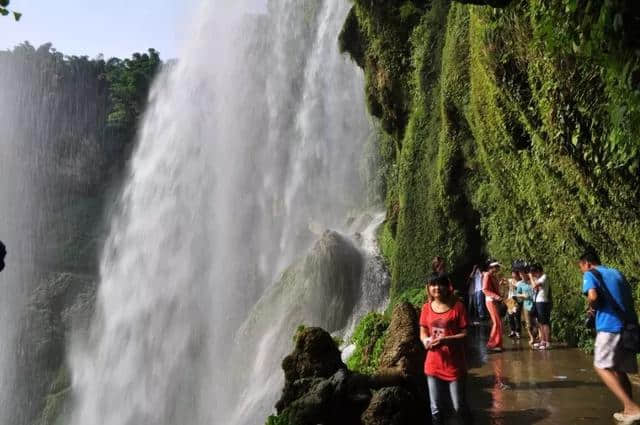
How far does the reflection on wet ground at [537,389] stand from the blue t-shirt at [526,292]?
70cm

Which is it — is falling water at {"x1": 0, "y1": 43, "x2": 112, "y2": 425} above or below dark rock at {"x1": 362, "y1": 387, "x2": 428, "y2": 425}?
above

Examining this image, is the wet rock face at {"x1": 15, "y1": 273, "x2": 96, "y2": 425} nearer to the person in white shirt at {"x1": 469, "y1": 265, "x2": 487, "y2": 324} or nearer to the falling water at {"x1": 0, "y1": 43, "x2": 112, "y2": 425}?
the falling water at {"x1": 0, "y1": 43, "x2": 112, "y2": 425}

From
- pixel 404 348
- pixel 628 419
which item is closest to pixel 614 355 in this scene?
pixel 628 419

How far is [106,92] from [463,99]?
37.0 m

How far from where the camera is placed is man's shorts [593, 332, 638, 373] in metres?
4.74

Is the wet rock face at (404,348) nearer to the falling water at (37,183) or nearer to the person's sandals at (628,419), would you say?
the person's sandals at (628,419)

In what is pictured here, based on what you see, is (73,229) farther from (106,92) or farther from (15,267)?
(106,92)

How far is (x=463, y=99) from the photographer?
39.8 ft

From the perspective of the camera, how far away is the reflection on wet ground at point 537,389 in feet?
18.4

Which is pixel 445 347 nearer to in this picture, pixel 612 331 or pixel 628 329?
pixel 612 331

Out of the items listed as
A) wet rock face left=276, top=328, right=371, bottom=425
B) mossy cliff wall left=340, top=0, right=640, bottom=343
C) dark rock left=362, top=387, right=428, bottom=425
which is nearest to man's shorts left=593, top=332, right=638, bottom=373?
mossy cliff wall left=340, top=0, right=640, bottom=343

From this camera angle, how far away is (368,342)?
790 cm

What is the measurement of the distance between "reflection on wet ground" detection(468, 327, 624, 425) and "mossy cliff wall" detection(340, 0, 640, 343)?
1216mm

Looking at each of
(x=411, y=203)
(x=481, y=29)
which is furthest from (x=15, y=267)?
(x=481, y=29)
